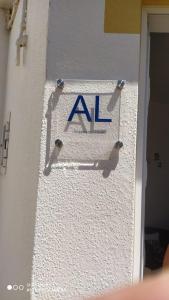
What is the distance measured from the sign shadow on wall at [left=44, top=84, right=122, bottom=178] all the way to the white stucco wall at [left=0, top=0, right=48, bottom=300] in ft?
0.38

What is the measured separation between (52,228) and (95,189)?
33cm

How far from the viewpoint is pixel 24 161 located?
312cm

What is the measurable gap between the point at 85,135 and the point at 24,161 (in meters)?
0.72

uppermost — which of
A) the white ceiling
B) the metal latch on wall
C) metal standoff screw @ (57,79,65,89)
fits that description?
the white ceiling

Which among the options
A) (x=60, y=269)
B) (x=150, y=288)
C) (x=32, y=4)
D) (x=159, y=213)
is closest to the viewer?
(x=150, y=288)

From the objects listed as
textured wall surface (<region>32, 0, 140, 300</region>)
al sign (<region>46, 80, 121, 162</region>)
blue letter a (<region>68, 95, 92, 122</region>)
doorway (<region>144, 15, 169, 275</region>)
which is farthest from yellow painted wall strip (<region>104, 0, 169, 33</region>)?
doorway (<region>144, 15, 169, 275</region>)

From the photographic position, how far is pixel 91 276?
2.50 meters

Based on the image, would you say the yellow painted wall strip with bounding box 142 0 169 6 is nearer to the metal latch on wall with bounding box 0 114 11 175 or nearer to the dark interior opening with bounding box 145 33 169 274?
the metal latch on wall with bounding box 0 114 11 175

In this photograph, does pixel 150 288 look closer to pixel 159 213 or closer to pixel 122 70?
pixel 122 70

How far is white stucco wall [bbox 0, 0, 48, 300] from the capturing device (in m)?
2.71

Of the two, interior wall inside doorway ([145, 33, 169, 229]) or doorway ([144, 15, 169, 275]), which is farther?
interior wall inside doorway ([145, 33, 169, 229])

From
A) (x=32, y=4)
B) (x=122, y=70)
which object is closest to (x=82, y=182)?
(x=122, y=70)

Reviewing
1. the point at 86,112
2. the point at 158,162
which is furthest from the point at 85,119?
the point at 158,162

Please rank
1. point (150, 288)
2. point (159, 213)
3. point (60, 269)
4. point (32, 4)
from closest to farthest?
point (150, 288), point (60, 269), point (32, 4), point (159, 213)
